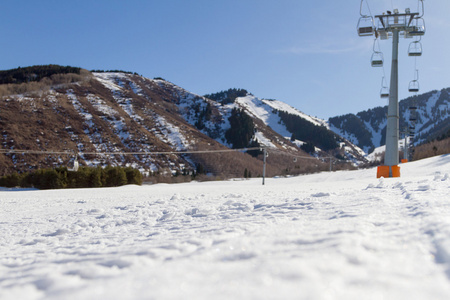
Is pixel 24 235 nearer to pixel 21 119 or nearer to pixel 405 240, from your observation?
pixel 405 240

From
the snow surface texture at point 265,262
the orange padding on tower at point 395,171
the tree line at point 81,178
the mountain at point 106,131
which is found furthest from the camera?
the mountain at point 106,131

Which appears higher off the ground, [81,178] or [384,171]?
[384,171]

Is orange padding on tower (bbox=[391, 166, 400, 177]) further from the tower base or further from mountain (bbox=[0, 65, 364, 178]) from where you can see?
mountain (bbox=[0, 65, 364, 178])

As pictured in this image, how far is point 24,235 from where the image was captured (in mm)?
5266

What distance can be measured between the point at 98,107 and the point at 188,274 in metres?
103

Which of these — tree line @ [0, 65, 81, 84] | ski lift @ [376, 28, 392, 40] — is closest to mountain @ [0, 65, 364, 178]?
tree line @ [0, 65, 81, 84]

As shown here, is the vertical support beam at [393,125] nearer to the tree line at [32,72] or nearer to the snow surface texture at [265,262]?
the snow surface texture at [265,262]

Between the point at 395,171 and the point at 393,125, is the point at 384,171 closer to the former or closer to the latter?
the point at 395,171

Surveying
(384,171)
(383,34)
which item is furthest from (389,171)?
(383,34)

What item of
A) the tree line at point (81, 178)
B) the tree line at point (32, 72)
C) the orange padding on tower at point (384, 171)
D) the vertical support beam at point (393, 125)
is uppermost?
the tree line at point (32, 72)

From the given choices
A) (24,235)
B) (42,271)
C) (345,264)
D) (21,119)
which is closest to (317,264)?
(345,264)

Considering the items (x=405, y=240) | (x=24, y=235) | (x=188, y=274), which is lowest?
(x=24, y=235)

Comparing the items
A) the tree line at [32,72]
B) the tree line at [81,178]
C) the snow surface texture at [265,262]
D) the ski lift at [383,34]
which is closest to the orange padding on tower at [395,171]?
the ski lift at [383,34]

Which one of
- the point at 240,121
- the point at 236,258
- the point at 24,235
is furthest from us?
the point at 240,121
